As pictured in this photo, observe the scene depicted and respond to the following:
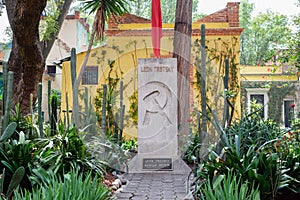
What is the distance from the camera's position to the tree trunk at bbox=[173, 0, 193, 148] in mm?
7582

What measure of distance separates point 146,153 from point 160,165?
0.30 metres

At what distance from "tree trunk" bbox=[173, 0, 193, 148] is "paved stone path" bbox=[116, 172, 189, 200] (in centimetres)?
217

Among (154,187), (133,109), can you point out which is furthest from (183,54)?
(154,187)

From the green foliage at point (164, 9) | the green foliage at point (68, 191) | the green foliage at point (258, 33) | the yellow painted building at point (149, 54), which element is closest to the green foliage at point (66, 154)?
the green foliage at point (68, 191)

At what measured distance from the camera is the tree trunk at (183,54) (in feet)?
24.9

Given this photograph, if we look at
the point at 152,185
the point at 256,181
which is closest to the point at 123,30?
the point at 152,185

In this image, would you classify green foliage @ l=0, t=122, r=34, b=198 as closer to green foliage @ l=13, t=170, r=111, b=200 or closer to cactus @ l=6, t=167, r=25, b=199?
cactus @ l=6, t=167, r=25, b=199

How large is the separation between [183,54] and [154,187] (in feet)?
12.4

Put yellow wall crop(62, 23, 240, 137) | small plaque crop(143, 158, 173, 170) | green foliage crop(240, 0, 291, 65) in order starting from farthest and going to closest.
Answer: green foliage crop(240, 0, 291, 65), yellow wall crop(62, 23, 240, 137), small plaque crop(143, 158, 173, 170)

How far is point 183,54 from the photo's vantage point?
759cm

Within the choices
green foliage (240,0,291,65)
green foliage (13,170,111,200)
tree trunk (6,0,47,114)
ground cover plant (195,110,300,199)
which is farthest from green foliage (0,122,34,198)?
green foliage (240,0,291,65)

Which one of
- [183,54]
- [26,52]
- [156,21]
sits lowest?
[26,52]

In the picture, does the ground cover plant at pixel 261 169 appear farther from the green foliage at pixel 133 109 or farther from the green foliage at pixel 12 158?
the green foliage at pixel 133 109

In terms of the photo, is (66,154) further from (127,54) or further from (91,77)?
(127,54)
